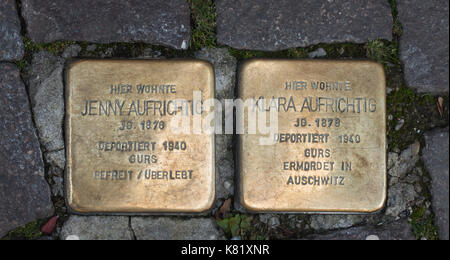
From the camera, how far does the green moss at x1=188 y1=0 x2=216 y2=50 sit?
5.14 feet

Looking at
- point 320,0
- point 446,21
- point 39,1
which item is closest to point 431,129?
point 446,21

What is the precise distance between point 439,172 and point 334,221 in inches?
21.5

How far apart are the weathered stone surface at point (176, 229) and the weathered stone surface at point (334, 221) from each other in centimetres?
46

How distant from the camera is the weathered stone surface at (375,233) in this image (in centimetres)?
159

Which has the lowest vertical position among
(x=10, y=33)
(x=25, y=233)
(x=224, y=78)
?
(x=25, y=233)

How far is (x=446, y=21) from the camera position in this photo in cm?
160

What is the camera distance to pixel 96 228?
157 cm

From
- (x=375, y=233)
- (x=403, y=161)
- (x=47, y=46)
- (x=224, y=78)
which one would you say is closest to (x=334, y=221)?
(x=375, y=233)

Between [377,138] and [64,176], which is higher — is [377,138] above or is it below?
above

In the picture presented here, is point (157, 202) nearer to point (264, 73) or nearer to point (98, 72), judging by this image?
point (98, 72)

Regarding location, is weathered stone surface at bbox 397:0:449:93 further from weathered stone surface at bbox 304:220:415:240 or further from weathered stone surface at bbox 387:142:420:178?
weathered stone surface at bbox 304:220:415:240

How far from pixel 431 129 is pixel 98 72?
5.10ft

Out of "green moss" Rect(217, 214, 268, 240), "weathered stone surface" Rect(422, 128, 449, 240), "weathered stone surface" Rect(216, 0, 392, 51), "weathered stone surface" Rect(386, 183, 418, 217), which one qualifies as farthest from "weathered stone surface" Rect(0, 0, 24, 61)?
"weathered stone surface" Rect(422, 128, 449, 240)

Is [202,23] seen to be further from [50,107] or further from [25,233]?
[25,233]
